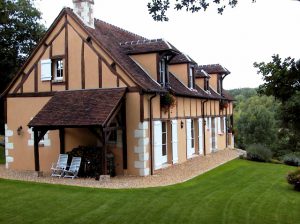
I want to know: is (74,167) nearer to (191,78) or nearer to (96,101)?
(96,101)

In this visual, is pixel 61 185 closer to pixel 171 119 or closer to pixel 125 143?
pixel 125 143

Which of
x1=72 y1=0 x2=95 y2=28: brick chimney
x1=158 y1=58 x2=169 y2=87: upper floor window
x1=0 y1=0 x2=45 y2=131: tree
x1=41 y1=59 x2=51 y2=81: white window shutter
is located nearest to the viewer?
x1=72 y1=0 x2=95 y2=28: brick chimney

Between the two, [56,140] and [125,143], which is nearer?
[125,143]

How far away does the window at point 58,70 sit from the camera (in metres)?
18.0

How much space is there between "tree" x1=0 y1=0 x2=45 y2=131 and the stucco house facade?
857 cm

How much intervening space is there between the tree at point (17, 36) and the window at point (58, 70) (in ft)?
33.2

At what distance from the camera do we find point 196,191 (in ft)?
42.2

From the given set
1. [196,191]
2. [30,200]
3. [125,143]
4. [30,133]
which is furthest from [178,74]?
[30,200]


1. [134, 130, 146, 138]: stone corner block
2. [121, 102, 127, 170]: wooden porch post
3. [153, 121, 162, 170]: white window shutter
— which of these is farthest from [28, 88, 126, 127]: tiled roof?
[153, 121, 162, 170]: white window shutter

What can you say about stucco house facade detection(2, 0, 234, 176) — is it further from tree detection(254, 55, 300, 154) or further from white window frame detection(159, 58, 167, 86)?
tree detection(254, 55, 300, 154)

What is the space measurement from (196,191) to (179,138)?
716 cm

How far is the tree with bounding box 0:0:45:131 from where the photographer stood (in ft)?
88.1

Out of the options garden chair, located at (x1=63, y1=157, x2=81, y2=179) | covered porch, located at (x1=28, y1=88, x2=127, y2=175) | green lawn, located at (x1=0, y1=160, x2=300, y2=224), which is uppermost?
covered porch, located at (x1=28, y1=88, x2=127, y2=175)

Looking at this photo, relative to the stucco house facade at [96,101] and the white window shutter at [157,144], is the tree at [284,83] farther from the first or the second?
the white window shutter at [157,144]
